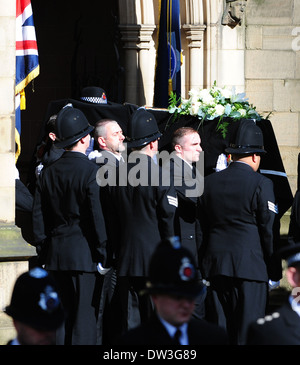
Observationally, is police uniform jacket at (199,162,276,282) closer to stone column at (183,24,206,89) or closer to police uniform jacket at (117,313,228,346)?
police uniform jacket at (117,313,228,346)

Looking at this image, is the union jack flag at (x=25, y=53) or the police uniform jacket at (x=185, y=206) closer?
the police uniform jacket at (x=185, y=206)

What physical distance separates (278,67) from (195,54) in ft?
3.04

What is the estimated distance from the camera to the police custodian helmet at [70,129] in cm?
718

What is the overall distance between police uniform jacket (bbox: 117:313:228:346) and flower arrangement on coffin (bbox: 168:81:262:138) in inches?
158

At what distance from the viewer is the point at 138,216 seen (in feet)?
22.5

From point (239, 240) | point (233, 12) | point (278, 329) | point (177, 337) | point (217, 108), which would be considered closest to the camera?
point (177, 337)

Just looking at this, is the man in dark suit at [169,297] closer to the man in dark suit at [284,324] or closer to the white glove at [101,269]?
the man in dark suit at [284,324]

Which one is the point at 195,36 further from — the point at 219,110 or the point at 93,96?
the point at 219,110

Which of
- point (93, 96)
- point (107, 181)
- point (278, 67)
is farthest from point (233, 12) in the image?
point (107, 181)

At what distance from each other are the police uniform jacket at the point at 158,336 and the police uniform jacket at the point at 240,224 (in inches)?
103

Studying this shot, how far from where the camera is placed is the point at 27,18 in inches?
345

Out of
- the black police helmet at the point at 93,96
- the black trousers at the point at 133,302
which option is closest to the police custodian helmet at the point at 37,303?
the black trousers at the point at 133,302

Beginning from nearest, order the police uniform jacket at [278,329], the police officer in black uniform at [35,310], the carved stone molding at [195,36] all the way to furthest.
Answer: the police officer in black uniform at [35,310] → the police uniform jacket at [278,329] → the carved stone molding at [195,36]

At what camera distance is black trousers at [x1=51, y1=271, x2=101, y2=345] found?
7066mm
